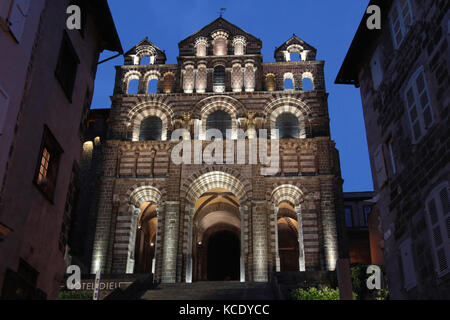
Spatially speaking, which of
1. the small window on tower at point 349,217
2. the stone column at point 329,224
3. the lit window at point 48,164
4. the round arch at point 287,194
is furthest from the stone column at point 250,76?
the lit window at point 48,164

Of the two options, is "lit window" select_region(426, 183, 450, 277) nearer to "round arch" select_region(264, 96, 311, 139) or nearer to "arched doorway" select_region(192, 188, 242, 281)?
"round arch" select_region(264, 96, 311, 139)

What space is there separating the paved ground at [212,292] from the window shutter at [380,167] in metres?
6.70

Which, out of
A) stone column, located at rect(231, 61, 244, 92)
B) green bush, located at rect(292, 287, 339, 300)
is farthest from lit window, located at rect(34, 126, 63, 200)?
stone column, located at rect(231, 61, 244, 92)

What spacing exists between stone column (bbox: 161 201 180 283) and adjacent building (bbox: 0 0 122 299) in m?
12.3

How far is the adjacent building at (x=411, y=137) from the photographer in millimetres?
10531

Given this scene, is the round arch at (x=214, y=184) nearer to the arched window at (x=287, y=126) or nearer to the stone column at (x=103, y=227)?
the arched window at (x=287, y=126)

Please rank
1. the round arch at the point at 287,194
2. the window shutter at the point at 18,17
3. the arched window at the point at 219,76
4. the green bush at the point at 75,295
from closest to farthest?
the window shutter at the point at 18,17
the green bush at the point at 75,295
the round arch at the point at 287,194
the arched window at the point at 219,76

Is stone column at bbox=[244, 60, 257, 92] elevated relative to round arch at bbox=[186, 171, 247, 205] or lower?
elevated

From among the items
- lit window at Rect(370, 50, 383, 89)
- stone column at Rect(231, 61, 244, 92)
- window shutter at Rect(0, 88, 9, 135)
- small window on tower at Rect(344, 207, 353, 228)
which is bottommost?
window shutter at Rect(0, 88, 9, 135)

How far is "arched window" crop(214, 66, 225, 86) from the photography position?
3114 cm

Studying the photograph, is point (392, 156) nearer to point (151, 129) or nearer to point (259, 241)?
point (259, 241)

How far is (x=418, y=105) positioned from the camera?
11.8 metres
